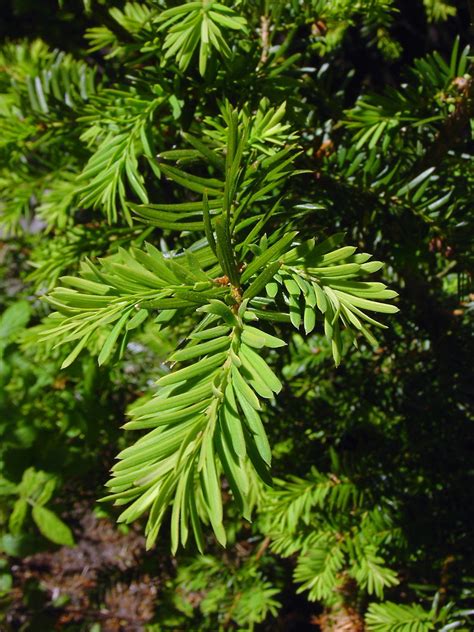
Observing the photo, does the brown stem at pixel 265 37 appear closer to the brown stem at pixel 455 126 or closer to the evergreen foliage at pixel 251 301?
the evergreen foliage at pixel 251 301

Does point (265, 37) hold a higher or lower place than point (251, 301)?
higher

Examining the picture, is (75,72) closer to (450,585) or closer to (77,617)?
(450,585)

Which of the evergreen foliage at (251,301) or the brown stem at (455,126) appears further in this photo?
the brown stem at (455,126)

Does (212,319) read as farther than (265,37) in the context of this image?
No

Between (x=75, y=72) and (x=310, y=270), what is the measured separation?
0.61 meters

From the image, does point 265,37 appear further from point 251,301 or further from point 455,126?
point 251,301

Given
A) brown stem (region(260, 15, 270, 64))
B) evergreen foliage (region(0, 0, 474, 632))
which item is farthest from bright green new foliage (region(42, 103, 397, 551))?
brown stem (region(260, 15, 270, 64))

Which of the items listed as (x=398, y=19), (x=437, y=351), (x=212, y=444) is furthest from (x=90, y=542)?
(x=398, y=19)

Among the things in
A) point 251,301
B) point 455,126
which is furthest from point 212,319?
point 455,126

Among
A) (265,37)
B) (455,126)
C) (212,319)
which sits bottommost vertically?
(212,319)

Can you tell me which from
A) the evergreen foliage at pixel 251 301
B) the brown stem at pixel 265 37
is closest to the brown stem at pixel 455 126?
the evergreen foliage at pixel 251 301

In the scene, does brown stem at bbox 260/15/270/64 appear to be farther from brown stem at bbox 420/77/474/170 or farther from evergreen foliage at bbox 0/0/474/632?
brown stem at bbox 420/77/474/170

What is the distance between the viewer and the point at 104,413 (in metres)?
1.12

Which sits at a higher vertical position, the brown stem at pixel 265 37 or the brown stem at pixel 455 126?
the brown stem at pixel 265 37
